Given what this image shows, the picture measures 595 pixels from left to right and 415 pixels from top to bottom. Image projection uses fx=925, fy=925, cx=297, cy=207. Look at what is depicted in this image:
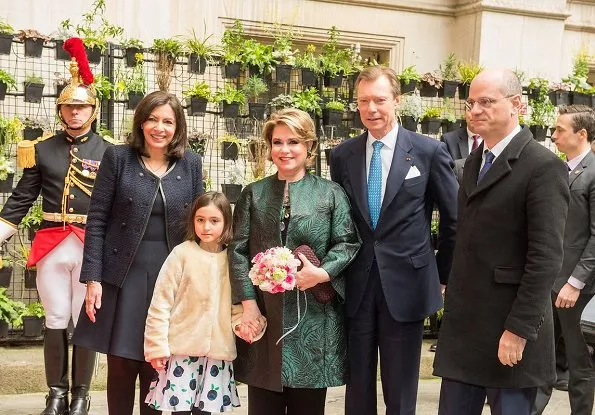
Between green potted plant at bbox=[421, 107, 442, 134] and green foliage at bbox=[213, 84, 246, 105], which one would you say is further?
green potted plant at bbox=[421, 107, 442, 134]

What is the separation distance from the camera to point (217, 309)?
13.9 feet

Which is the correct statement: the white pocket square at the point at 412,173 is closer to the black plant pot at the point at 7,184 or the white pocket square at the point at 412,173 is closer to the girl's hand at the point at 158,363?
the girl's hand at the point at 158,363

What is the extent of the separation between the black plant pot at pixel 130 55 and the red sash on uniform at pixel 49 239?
7.47 feet

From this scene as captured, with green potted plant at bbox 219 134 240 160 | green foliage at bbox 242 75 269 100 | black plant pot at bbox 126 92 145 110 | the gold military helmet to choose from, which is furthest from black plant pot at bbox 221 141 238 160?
the gold military helmet

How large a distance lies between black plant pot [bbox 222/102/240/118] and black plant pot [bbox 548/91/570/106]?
303cm

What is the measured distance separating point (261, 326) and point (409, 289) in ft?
2.34

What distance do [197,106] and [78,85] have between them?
2060 mm

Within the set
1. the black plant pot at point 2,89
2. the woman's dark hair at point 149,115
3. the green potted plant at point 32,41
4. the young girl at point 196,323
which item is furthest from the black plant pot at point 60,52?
the young girl at point 196,323

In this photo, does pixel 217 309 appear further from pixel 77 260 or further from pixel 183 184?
pixel 77 260

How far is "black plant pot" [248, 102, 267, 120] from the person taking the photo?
7.50 metres

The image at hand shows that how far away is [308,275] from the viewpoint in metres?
3.99

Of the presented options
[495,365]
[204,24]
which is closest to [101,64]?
[204,24]

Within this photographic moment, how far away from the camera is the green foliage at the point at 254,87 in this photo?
7531 mm

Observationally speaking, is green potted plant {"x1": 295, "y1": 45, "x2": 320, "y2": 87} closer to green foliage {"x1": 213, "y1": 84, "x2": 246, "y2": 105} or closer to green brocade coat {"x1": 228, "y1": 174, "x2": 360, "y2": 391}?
green foliage {"x1": 213, "y1": 84, "x2": 246, "y2": 105}
